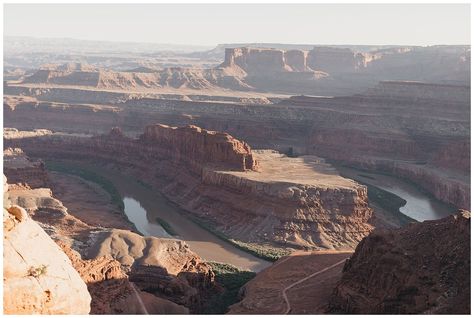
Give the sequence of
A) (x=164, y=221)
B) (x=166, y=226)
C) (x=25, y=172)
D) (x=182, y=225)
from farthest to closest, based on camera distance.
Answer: (x=25, y=172) < (x=164, y=221) < (x=166, y=226) < (x=182, y=225)

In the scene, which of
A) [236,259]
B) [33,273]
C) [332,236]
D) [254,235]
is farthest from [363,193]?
[33,273]

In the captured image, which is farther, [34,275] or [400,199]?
[400,199]

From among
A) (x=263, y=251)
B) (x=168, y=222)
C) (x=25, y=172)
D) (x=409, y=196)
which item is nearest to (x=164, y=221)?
(x=168, y=222)

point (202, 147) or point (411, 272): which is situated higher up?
point (411, 272)

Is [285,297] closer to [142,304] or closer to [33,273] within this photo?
[142,304]

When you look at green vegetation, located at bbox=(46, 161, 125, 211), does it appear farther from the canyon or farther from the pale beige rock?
the pale beige rock

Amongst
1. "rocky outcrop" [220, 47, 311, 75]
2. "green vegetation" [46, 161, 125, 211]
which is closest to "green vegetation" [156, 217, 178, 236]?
"green vegetation" [46, 161, 125, 211]

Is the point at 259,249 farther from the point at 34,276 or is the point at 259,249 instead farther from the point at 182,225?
the point at 34,276

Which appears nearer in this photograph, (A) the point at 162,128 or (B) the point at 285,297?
(B) the point at 285,297
